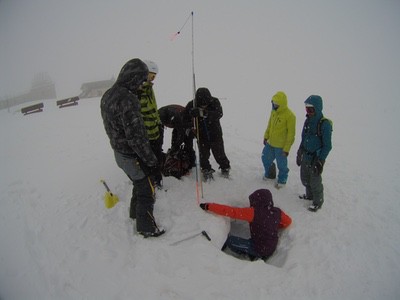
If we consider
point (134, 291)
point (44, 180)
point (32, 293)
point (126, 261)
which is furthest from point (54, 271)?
point (44, 180)

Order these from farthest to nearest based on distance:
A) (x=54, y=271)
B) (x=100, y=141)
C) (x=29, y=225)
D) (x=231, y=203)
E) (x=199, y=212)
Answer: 1. (x=100, y=141)
2. (x=231, y=203)
3. (x=199, y=212)
4. (x=29, y=225)
5. (x=54, y=271)

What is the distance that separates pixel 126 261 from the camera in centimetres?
344

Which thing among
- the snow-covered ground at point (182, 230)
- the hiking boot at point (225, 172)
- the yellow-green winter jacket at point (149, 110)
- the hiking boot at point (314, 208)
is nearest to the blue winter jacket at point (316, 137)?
the hiking boot at point (314, 208)

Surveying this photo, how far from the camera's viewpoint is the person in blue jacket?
13.9ft

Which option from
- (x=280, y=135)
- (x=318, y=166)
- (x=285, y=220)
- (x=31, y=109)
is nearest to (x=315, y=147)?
(x=318, y=166)

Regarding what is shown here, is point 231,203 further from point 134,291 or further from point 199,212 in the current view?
point 134,291

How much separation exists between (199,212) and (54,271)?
92.3 inches

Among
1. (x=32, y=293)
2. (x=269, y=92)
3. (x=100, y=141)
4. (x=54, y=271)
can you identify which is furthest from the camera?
(x=269, y=92)

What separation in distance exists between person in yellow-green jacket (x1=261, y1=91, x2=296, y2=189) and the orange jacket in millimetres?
1336

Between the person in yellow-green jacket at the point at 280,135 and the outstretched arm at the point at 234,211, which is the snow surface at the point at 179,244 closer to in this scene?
the outstretched arm at the point at 234,211

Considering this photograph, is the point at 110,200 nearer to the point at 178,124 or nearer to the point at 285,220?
the point at 178,124

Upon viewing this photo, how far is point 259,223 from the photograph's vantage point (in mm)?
4004

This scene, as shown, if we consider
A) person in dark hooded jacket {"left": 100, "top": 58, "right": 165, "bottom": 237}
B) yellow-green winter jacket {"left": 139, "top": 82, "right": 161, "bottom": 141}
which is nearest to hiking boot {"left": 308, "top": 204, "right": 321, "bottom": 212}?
person in dark hooded jacket {"left": 100, "top": 58, "right": 165, "bottom": 237}

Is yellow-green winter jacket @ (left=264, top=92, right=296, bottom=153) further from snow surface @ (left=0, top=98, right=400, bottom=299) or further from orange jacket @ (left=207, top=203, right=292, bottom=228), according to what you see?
orange jacket @ (left=207, top=203, right=292, bottom=228)
